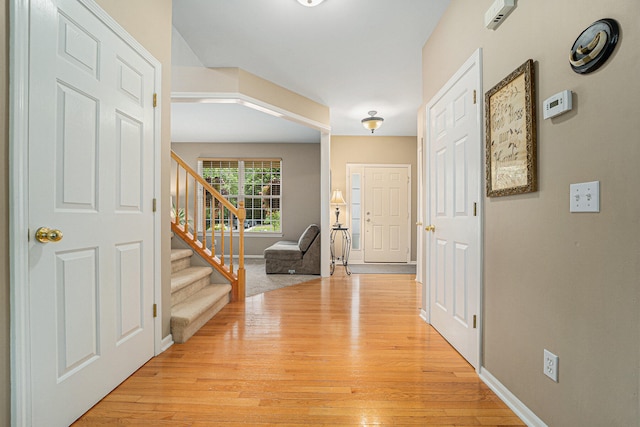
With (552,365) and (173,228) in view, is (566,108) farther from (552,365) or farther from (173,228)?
(173,228)

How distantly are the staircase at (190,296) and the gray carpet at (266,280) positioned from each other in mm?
669

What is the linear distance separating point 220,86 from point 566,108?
344cm

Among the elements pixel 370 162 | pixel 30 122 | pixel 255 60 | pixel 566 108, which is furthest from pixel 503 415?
pixel 370 162

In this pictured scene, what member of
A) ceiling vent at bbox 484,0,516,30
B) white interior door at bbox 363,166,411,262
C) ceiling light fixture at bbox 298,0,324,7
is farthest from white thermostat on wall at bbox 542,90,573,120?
white interior door at bbox 363,166,411,262

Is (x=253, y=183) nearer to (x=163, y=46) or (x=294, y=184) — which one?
(x=294, y=184)

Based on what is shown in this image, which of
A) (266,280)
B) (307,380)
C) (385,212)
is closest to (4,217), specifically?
(307,380)

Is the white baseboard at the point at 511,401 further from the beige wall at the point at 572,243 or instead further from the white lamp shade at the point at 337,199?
the white lamp shade at the point at 337,199

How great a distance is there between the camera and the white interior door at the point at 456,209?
2.17 m

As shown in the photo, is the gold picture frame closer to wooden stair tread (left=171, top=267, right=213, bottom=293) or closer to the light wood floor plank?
the light wood floor plank

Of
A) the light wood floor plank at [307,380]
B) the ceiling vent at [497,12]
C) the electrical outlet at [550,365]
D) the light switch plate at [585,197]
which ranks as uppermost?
the ceiling vent at [497,12]

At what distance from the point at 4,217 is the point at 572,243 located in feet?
7.06

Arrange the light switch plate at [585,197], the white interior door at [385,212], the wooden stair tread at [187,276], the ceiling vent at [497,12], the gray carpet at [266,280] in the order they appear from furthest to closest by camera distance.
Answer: the white interior door at [385,212], the gray carpet at [266,280], the wooden stair tread at [187,276], the ceiling vent at [497,12], the light switch plate at [585,197]

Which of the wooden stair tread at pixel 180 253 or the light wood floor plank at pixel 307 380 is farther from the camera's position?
the wooden stair tread at pixel 180 253

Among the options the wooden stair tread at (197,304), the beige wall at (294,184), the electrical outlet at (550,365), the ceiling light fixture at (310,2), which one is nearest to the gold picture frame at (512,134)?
the electrical outlet at (550,365)
